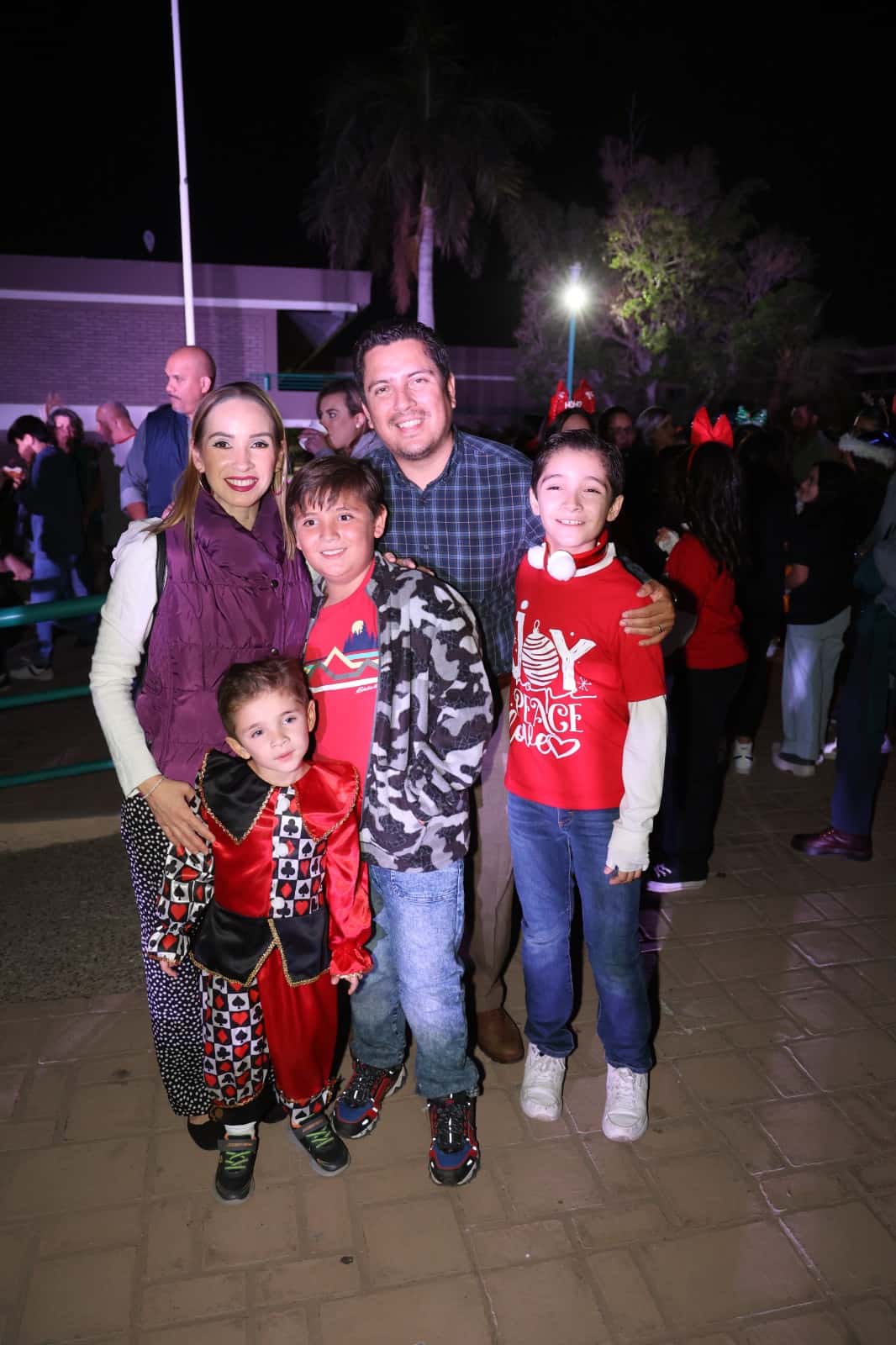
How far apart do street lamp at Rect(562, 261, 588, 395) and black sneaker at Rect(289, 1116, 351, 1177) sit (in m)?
29.5

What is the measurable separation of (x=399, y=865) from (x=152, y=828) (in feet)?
2.26

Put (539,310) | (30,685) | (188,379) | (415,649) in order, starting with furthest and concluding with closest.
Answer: (539,310) → (30,685) → (188,379) → (415,649)

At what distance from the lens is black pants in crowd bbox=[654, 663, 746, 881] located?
434cm

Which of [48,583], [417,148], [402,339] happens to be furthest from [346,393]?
[417,148]

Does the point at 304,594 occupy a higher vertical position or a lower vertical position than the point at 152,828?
higher

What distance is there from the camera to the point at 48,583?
8.22 meters

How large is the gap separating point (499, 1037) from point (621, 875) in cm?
100

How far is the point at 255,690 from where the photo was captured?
2434mm

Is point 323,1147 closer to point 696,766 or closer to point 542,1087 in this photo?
point 542,1087

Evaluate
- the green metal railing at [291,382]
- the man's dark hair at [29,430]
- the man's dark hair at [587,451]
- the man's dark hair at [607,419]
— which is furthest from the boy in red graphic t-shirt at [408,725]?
the green metal railing at [291,382]

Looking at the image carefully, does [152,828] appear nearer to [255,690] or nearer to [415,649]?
[255,690]

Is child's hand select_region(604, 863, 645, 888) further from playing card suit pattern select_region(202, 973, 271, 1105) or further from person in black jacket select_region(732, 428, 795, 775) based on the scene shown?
person in black jacket select_region(732, 428, 795, 775)

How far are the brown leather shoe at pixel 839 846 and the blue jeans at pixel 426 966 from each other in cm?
261

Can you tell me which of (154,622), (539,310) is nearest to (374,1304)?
(154,622)
